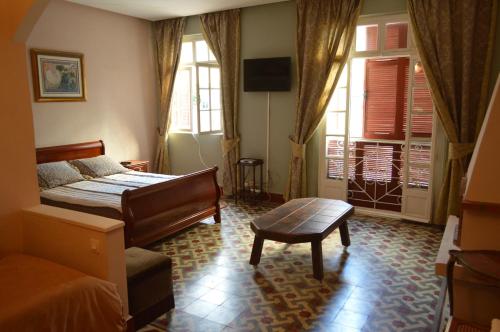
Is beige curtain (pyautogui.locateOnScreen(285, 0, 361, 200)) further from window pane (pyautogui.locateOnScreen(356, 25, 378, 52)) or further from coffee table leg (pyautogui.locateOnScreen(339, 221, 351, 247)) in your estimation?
coffee table leg (pyautogui.locateOnScreen(339, 221, 351, 247))

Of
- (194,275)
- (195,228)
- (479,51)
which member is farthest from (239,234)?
(479,51)

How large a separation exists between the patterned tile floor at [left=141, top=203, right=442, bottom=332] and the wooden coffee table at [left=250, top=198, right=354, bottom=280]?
20 cm

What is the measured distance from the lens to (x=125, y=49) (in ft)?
19.7

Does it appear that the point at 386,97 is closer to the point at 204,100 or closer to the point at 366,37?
the point at 366,37

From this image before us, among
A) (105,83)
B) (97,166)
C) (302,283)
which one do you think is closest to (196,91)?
(105,83)

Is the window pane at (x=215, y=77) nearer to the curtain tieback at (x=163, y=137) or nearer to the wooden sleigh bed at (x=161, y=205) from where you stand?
the curtain tieback at (x=163, y=137)

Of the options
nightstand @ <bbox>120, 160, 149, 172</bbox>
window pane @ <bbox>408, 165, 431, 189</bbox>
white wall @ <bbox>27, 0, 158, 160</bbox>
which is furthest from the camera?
nightstand @ <bbox>120, 160, 149, 172</bbox>

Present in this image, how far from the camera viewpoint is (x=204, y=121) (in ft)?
19.8

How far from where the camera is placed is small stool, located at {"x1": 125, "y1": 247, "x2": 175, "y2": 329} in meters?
2.58

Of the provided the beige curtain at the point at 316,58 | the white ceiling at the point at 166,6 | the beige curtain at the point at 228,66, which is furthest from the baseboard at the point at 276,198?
the white ceiling at the point at 166,6

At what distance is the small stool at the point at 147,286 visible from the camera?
2.58 metres

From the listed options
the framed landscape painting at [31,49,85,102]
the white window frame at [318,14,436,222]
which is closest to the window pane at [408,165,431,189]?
the white window frame at [318,14,436,222]

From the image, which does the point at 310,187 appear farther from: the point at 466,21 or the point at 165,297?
the point at 165,297

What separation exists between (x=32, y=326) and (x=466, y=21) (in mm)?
4581
